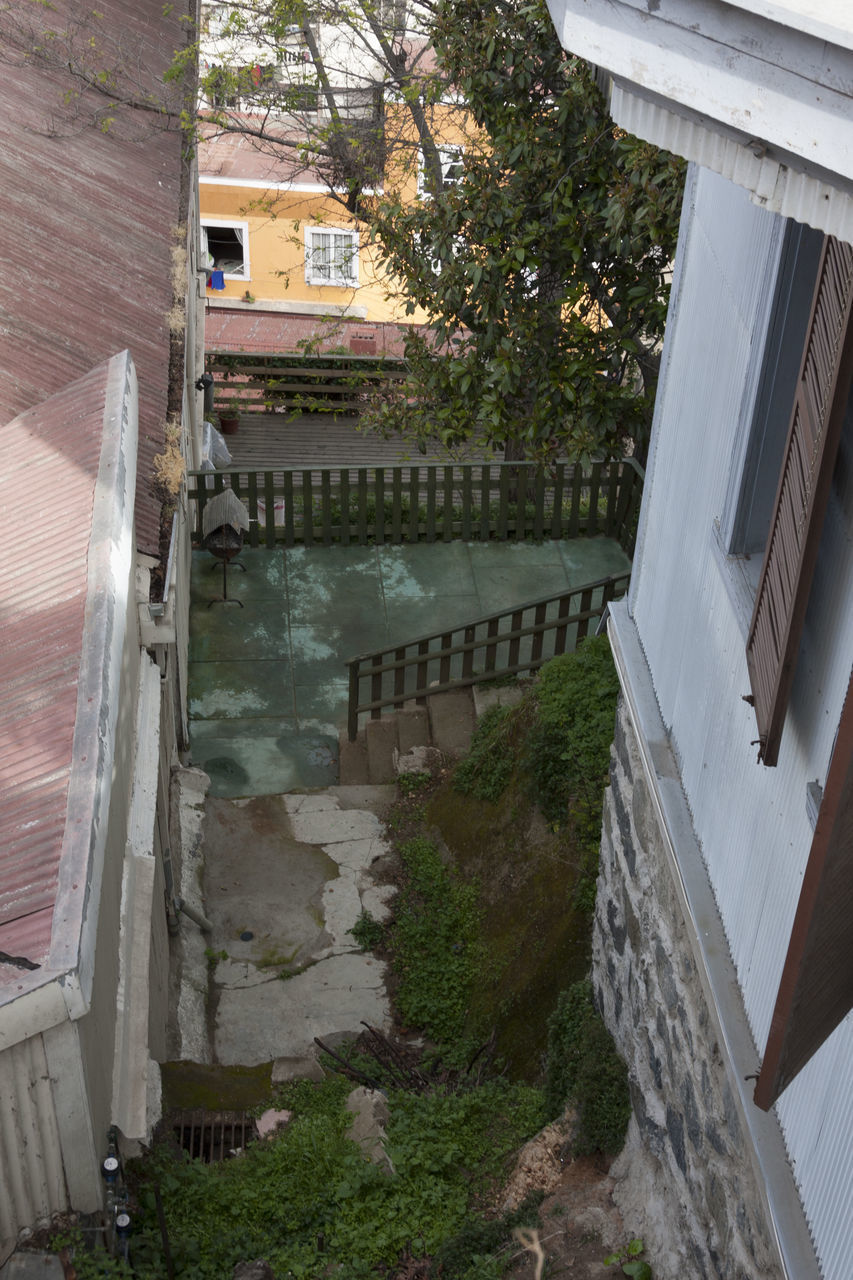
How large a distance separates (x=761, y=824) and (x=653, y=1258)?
7.93 feet

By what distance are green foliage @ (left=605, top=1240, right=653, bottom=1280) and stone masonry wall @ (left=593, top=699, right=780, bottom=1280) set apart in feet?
0.14

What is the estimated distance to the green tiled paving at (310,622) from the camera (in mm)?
10992

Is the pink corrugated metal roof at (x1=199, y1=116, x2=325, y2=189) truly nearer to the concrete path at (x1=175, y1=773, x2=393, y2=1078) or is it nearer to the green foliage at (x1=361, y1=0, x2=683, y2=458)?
the green foliage at (x1=361, y1=0, x2=683, y2=458)

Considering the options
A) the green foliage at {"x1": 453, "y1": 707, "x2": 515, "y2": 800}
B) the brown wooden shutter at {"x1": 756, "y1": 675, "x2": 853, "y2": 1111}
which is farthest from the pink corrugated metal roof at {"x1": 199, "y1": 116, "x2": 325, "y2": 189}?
the brown wooden shutter at {"x1": 756, "y1": 675, "x2": 853, "y2": 1111}

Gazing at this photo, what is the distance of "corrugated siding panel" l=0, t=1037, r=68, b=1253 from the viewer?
13.2 ft

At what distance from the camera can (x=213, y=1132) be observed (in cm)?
683

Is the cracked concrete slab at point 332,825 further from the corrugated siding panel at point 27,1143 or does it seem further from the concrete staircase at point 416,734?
the corrugated siding panel at point 27,1143

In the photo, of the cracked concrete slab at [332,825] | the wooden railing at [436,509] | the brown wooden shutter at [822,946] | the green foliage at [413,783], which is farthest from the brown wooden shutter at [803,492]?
the wooden railing at [436,509]

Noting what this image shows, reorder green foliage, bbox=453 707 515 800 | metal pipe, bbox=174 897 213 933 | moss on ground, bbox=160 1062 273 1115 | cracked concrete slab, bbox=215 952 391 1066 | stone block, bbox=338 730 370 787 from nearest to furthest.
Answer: moss on ground, bbox=160 1062 273 1115
cracked concrete slab, bbox=215 952 391 1066
metal pipe, bbox=174 897 213 933
green foliage, bbox=453 707 515 800
stone block, bbox=338 730 370 787

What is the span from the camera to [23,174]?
10227 mm

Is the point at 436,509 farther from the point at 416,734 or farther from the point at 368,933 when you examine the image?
the point at 368,933

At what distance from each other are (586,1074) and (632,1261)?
956 mm

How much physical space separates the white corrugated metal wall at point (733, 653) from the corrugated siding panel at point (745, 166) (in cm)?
104

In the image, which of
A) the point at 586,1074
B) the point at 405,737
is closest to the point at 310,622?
the point at 405,737
